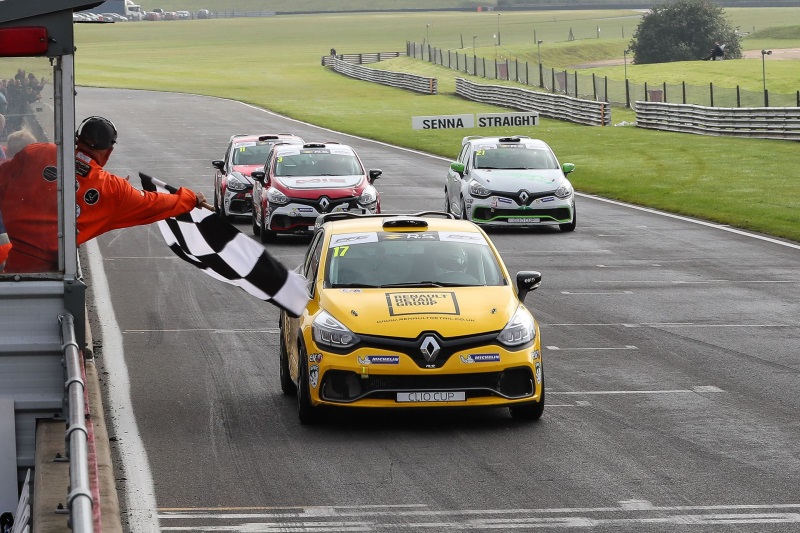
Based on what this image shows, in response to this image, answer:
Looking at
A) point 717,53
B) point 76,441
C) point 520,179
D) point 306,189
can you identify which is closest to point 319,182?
point 306,189

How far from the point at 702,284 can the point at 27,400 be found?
13.0 meters

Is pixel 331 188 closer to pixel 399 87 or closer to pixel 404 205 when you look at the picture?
pixel 404 205

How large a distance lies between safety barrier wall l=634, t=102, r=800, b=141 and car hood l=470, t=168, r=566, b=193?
23.5 meters

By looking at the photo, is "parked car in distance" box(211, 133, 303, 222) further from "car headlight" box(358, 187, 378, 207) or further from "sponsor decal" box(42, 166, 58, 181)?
"sponsor decal" box(42, 166, 58, 181)

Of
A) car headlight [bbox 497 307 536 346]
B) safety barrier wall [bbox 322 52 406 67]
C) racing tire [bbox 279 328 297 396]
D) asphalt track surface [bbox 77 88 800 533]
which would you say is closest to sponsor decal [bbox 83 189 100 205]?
asphalt track surface [bbox 77 88 800 533]

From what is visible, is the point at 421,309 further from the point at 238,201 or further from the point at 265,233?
the point at 238,201

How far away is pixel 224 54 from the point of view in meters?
142

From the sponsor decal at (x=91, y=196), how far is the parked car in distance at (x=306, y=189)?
14424 millimetres

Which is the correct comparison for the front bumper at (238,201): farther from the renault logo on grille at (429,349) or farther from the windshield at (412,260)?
the renault logo on grille at (429,349)

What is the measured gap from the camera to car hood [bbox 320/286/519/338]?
1098cm

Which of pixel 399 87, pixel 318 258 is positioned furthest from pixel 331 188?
pixel 399 87

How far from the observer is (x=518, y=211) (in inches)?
1053

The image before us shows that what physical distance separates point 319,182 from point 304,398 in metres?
15.0

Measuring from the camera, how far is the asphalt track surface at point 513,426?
8680 millimetres
